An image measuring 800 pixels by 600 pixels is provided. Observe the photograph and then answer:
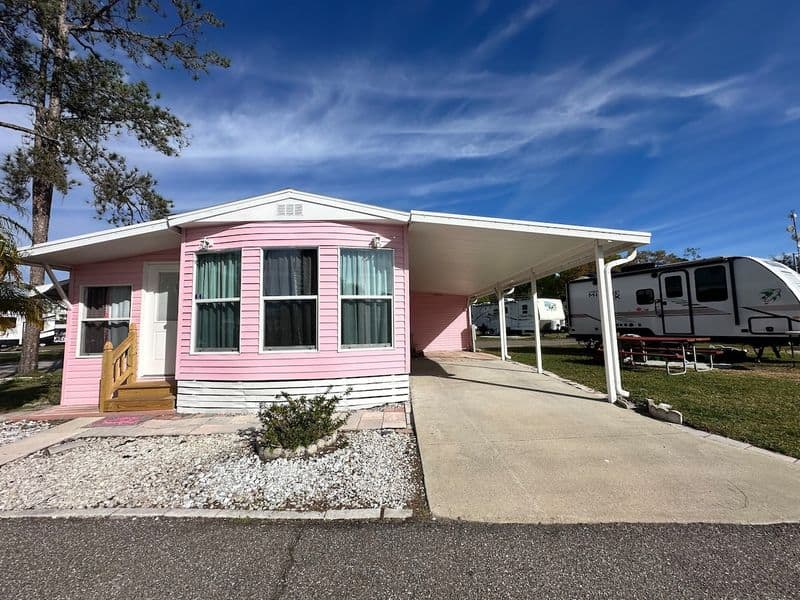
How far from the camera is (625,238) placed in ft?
19.3

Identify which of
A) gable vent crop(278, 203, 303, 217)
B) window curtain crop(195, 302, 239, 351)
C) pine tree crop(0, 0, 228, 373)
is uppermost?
pine tree crop(0, 0, 228, 373)

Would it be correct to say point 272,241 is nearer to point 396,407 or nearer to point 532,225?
point 396,407

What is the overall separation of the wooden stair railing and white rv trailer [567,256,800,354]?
13.8 meters

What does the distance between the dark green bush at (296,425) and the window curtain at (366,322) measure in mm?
1729

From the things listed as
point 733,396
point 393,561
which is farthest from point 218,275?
point 733,396

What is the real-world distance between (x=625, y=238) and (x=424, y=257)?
151 inches

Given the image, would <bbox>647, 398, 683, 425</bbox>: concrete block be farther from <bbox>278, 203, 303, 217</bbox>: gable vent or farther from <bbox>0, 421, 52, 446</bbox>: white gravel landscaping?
<bbox>0, 421, 52, 446</bbox>: white gravel landscaping

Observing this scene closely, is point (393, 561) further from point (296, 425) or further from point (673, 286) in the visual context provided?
point (673, 286)

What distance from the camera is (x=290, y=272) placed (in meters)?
5.88

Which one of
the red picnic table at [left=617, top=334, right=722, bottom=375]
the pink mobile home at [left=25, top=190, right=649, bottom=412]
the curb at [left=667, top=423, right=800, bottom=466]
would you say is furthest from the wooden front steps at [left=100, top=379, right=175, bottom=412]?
the red picnic table at [left=617, top=334, right=722, bottom=375]

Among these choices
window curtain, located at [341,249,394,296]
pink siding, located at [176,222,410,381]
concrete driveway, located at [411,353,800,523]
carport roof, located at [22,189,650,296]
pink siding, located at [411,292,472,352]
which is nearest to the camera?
concrete driveway, located at [411,353,800,523]

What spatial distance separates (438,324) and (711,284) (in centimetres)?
869

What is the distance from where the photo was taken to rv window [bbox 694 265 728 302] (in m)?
10.5

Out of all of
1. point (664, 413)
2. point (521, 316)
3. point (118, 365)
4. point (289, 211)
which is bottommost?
point (664, 413)
